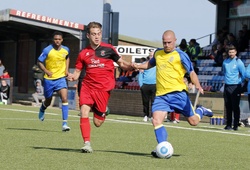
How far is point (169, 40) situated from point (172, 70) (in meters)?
0.47

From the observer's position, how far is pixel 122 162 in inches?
361

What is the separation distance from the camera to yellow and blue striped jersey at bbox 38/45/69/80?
15.9 metres

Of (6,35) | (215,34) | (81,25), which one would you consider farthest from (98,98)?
(6,35)

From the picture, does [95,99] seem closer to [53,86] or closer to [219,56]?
[53,86]

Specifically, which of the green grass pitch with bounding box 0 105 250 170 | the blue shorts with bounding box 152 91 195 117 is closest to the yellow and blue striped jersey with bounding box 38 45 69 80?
the green grass pitch with bounding box 0 105 250 170

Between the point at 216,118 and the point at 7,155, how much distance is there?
44.5ft

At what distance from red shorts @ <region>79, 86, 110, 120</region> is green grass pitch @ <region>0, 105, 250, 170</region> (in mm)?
579

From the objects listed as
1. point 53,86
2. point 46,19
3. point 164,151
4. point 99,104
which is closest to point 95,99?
point 99,104

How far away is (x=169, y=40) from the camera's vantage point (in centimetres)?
1049

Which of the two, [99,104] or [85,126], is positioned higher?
[99,104]

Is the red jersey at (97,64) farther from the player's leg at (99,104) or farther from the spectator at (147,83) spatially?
the spectator at (147,83)

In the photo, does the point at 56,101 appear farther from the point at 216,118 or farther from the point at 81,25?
the point at 216,118

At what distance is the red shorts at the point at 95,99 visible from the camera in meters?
11.1

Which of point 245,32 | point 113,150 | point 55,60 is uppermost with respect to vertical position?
point 245,32
